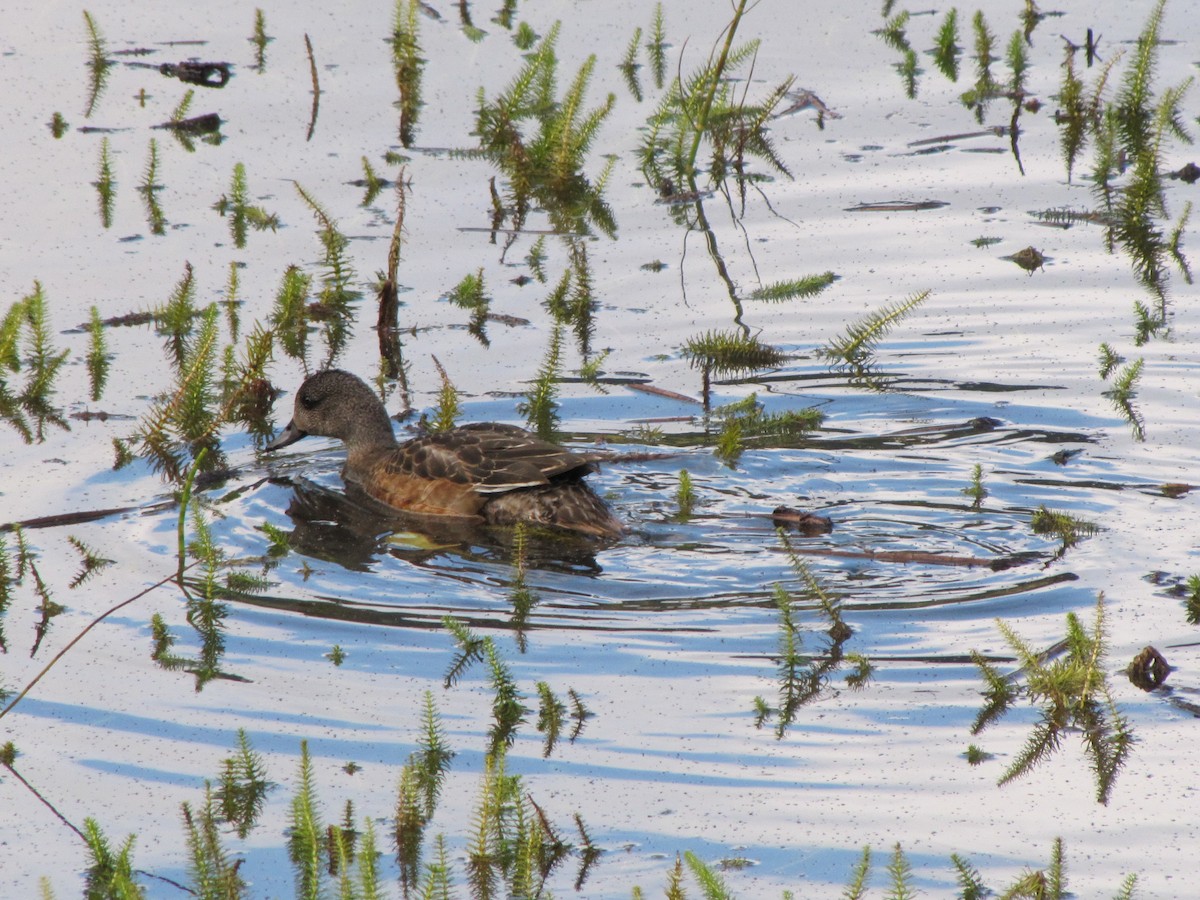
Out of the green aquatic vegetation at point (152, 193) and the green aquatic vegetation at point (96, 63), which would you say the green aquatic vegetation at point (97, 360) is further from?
the green aquatic vegetation at point (96, 63)

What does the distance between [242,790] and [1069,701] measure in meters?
2.80

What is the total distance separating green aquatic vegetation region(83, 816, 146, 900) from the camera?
185 inches

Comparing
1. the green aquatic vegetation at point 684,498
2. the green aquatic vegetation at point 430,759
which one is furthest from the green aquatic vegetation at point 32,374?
the green aquatic vegetation at point 430,759

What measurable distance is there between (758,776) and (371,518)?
11.8 feet

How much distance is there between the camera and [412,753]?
5645 mm

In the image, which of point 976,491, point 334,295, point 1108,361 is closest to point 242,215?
point 334,295

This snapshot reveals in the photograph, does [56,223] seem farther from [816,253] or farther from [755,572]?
[755,572]

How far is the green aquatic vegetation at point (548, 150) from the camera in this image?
11.2 m

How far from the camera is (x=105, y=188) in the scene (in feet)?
36.4

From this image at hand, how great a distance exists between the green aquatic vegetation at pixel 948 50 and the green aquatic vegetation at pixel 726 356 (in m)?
4.62

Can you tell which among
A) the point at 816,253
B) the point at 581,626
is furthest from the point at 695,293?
the point at 581,626

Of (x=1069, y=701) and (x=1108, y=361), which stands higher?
(x=1108, y=361)

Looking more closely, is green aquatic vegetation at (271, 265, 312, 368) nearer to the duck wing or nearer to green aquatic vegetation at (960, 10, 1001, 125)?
the duck wing

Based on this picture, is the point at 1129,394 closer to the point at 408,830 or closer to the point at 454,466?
the point at 454,466
